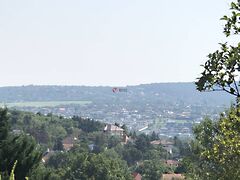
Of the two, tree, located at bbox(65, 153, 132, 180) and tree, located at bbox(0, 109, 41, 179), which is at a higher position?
tree, located at bbox(0, 109, 41, 179)

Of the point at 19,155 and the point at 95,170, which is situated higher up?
the point at 19,155

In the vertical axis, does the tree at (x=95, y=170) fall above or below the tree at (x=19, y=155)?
below

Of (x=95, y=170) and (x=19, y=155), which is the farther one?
(x=95, y=170)

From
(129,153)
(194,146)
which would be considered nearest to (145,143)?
(129,153)

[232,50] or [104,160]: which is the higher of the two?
[232,50]

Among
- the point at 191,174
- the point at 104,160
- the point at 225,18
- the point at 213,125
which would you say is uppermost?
the point at 225,18

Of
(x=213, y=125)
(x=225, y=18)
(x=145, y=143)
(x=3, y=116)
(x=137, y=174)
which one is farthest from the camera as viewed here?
(x=145, y=143)

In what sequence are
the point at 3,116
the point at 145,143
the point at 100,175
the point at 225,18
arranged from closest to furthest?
the point at 225,18 < the point at 3,116 < the point at 100,175 < the point at 145,143

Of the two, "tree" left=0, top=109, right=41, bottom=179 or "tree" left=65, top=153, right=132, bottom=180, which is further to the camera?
"tree" left=65, top=153, right=132, bottom=180

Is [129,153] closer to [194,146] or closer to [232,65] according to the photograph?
[194,146]

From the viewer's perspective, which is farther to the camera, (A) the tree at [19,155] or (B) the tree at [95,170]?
(B) the tree at [95,170]

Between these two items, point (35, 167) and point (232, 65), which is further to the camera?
point (35, 167)

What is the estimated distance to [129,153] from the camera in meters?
175

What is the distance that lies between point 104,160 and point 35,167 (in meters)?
45.3
